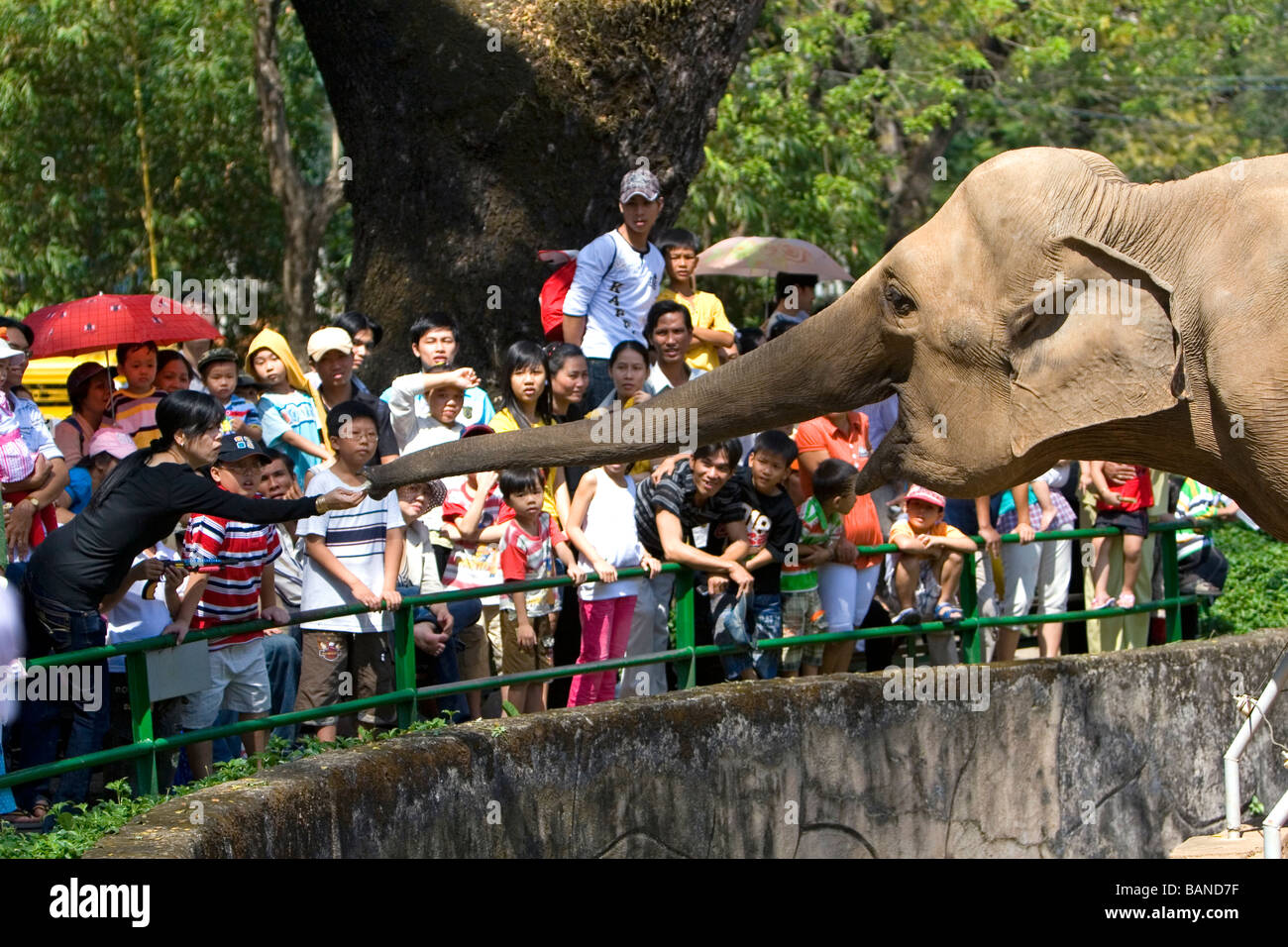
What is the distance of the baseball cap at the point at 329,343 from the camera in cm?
902

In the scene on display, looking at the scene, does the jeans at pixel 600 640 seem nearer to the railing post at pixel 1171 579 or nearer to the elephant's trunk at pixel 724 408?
the elephant's trunk at pixel 724 408

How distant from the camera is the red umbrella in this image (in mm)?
9164

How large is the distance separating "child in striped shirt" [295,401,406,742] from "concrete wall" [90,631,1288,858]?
1.18 meters

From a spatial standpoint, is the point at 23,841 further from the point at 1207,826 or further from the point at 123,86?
the point at 123,86

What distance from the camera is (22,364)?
8.28 metres

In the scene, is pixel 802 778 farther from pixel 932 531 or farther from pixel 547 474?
pixel 932 531

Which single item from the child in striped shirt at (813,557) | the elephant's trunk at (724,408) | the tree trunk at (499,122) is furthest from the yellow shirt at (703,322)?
the elephant's trunk at (724,408)

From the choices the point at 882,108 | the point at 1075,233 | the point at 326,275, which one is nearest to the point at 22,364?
the point at 1075,233

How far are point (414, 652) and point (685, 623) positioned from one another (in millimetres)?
1255

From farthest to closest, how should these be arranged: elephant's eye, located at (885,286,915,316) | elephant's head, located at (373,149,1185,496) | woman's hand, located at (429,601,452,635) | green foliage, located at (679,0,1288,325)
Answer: green foliage, located at (679,0,1288,325) < woman's hand, located at (429,601,452,635) < elephant's eye, located at (885,286,915,316) < elephant's head, located at (373,149,1185,496)

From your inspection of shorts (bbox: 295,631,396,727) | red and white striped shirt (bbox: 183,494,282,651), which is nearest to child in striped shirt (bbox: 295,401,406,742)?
shorts (bbox: 295,631,396,727)

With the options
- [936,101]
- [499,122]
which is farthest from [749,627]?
[936,101]

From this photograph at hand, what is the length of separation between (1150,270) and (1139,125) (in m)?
24.5

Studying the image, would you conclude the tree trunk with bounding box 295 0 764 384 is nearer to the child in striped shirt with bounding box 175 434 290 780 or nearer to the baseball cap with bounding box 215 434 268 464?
the baseball cap with bounding box 215 434 268 464
